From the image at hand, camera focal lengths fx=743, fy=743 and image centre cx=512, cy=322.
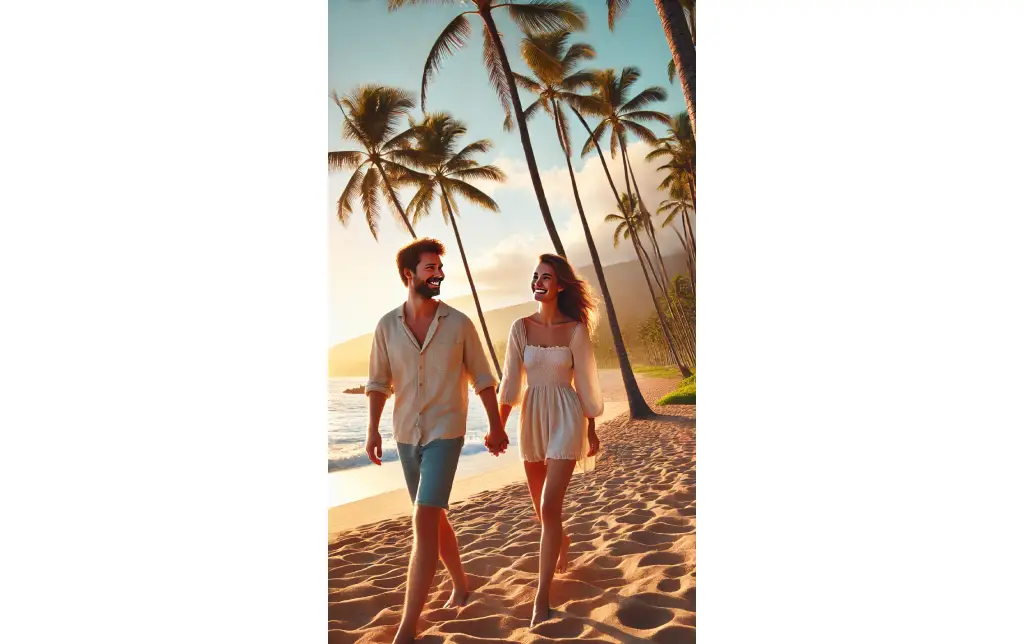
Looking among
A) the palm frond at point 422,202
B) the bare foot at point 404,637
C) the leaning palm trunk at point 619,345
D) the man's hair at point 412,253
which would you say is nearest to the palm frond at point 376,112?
the palm frond at point 422,202

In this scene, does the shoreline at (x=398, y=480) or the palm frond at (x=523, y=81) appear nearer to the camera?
the shoreline at (x=398, y=480)

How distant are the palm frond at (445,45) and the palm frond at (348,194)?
1.54 ft

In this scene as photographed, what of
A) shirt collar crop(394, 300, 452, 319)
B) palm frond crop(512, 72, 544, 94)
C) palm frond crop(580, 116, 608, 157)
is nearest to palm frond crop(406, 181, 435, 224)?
shirt collar crop(394, 300, 452, 319)

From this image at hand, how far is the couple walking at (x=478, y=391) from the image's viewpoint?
311 centimetres

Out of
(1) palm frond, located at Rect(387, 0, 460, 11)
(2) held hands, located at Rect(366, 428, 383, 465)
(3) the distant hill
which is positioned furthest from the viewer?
(1) palm frond, located at Rect(387, 0, 460, 11)

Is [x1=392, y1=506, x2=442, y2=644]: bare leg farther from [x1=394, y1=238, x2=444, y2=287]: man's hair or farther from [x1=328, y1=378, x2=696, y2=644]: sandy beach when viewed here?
[x1=394, y1=238, x2=444, y2=287]: man's hair

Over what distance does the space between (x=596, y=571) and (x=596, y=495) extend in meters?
0.35

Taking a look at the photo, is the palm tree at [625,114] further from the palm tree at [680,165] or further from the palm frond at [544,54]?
the palm frond at [544,54]

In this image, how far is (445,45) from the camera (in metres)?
3.62

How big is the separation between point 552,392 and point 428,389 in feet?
1.75

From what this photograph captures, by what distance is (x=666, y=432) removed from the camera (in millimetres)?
3518

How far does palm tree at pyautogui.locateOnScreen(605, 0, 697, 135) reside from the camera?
135 inches

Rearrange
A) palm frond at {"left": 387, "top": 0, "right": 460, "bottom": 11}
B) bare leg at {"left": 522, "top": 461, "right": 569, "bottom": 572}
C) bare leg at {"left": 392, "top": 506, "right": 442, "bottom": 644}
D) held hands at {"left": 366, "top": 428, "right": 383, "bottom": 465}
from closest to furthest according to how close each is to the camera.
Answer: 1. bare leg at {"left": 392, "top": 506, "right": 442, "bottom": 644}
2. held hands at {"left": 366, "top": 428, "right": 383, "bottom": 465}
3. bare leg at {"left": 522, "top": 461, "right": 569, "bottom": 572}
4. palm frond at {"left": 387, "top": 0, "right": 460, "bottom": 11}
